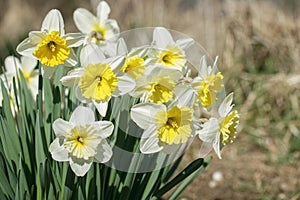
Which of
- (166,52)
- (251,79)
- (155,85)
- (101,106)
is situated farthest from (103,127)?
(251,79)

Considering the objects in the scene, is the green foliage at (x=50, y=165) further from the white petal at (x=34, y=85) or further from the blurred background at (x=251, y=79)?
the blurred background at (x=251, y=79)

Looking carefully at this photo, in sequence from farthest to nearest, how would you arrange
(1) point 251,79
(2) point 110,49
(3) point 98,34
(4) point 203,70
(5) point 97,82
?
(1) point 251,79, (3) point 98,34, (2) point 110,49, (4) point 203,70, (5) point 97,82

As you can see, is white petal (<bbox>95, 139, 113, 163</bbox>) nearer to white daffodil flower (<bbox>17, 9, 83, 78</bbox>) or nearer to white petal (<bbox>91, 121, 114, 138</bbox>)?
white petal (<bbox>91, 121, 114, 138</bbox>)

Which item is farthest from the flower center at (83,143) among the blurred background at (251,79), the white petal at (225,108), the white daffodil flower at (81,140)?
the blurred background at (251,79)

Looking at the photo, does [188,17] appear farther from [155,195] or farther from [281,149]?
[155,195]

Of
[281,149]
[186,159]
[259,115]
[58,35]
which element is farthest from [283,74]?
[58,35]

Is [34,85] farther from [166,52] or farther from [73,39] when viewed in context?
[166,52]
